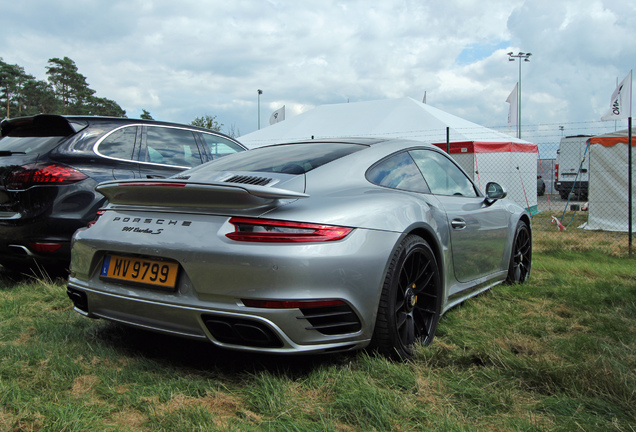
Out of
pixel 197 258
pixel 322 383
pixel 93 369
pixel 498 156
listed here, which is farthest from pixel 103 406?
pixel 498 156

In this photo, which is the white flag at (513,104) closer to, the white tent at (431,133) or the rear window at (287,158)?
the white tent at (431,133)

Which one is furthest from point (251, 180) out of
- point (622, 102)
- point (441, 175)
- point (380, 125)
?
point (380, 125)

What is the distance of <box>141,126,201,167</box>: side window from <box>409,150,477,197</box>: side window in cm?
247

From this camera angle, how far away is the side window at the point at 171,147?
4.70 metres

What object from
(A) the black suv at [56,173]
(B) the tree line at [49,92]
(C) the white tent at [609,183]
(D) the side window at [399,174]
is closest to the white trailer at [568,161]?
(C) the white tent at [609,183]

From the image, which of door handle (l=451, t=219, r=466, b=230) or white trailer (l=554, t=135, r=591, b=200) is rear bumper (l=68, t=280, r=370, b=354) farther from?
white trailer (l=554, t=135, r=591, b=200)

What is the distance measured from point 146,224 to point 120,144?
7.67 feet

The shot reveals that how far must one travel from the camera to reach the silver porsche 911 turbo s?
82.7 inches

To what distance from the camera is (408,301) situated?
2.65 m

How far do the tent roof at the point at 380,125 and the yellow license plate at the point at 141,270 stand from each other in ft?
43.5

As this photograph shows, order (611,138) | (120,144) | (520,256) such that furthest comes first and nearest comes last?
(611,138) < (520,256) < (120,144)

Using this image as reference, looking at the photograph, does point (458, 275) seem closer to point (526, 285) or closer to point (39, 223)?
point (526, 285)

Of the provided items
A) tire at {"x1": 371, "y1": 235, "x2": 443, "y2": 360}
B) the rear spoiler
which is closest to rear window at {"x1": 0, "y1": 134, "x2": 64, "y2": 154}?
the rear spoiler

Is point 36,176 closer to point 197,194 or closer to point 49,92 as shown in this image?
point 197,194
